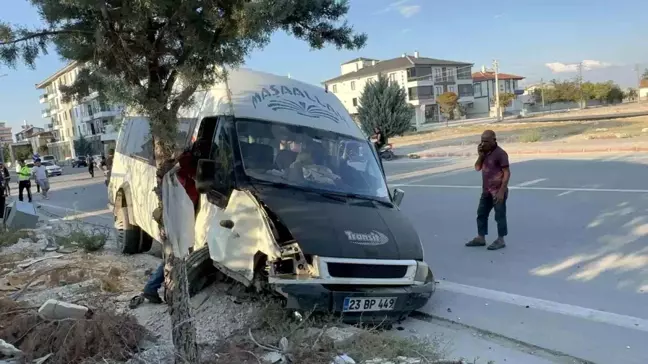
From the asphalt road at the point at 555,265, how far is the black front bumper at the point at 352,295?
1.04 ft

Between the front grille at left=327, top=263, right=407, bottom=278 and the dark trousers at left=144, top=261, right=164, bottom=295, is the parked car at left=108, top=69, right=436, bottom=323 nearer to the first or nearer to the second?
the front grille at left=327, top=263, right=407, bottom=278

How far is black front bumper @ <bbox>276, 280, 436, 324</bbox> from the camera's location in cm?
441

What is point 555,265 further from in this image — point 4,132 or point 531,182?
point 4,132

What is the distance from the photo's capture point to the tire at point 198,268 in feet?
17.4

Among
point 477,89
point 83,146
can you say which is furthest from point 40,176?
point 477,89

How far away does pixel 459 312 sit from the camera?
17.4 feet

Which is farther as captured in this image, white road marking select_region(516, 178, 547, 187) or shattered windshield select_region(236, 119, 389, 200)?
white road marking select_region(516, 178, 547, 187)

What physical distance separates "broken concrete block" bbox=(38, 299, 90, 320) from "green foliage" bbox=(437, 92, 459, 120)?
77.1m

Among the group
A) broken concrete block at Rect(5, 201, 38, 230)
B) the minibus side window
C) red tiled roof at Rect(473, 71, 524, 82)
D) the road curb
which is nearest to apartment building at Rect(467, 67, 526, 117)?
red tiled roof at Rect(473, 71, 524, 82)

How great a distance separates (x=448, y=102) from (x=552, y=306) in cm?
7573

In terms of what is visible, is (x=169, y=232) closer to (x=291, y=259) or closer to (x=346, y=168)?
(x=291, y=259)

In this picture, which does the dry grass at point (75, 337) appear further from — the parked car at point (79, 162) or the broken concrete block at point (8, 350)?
the parked car at point (79, 162)

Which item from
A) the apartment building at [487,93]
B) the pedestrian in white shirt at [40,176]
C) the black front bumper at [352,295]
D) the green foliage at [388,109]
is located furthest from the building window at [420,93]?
the black front bumper at [352,295]

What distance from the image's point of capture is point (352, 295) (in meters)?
4.55
